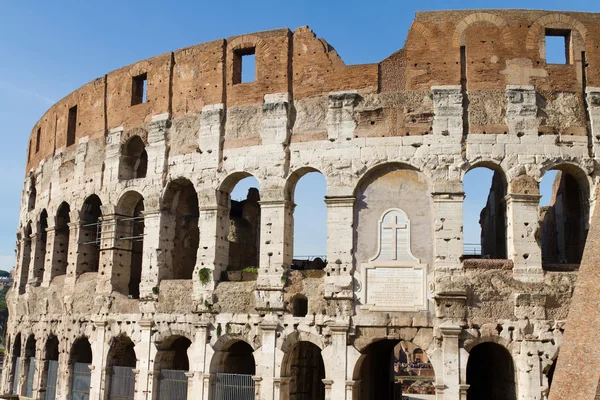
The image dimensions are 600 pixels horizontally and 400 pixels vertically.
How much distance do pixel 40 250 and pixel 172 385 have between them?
27.0 ft

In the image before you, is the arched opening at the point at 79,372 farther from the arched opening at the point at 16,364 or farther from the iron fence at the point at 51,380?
the arched opening at the point at 16,364

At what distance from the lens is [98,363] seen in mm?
17312

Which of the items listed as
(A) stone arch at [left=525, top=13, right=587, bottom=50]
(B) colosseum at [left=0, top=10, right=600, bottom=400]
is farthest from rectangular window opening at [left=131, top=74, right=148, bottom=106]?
(A) stone arch at [left=525, top=13, right=587, bottom=50]

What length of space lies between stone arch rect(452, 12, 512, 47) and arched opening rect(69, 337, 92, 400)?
481 inches

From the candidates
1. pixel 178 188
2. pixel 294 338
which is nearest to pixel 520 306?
pixel 294 338

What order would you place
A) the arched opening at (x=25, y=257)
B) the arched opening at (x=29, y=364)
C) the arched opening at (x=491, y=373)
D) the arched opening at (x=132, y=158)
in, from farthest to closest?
the arched opening at (x=25, y=257), the arched opening at (x=29, y=364), the arched opening at (x=132, y=158), the arched opening at (x=491, y=373)

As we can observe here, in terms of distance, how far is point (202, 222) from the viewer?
16.1 metres

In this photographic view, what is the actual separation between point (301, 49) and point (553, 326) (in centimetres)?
823

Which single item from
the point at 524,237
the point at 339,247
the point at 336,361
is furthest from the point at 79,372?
the point at 524,237

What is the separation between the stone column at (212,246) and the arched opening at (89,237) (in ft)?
14.0

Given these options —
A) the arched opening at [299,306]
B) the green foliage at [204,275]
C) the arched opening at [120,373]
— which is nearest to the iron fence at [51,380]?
the arched opening at [120,373]

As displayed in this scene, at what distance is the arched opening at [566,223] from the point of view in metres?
14.7

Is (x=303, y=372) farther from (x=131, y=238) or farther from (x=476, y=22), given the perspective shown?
(x=476, y=22)

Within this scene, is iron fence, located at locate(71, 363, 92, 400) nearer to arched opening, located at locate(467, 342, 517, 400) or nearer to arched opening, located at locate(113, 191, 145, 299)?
arched opening, located at locate(113, 191, 145, 299)
